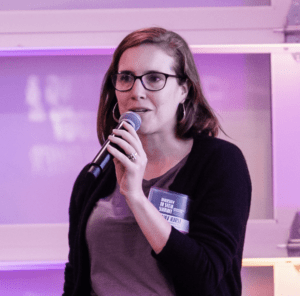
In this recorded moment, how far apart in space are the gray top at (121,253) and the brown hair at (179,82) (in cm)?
16

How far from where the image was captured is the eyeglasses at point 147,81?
1.09 metres

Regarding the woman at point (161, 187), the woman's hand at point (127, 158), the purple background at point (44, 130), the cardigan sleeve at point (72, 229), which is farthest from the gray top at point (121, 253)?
the purple background at point (44, 130)

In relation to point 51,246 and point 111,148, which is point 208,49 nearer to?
point 111,148

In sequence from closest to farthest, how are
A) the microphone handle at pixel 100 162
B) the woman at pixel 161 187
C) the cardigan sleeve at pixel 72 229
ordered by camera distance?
1. the microphone handle at pixel 100 162
2. the woman at pixel 161 187
3. the cardigan sleeve at pixel 72 229

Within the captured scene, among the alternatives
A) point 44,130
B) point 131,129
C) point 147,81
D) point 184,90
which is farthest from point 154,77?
point 44,130

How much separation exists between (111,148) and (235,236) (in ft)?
1.33

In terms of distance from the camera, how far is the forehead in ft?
3.59

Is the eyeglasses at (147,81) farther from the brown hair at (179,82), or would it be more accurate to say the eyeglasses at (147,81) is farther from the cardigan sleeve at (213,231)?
the cardigan sleeve at (213,231)

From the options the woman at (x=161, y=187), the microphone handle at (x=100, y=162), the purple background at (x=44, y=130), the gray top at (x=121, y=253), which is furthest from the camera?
the purple background at (x=44, y=130)

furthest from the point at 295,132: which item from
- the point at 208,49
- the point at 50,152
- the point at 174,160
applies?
the point at 50,152

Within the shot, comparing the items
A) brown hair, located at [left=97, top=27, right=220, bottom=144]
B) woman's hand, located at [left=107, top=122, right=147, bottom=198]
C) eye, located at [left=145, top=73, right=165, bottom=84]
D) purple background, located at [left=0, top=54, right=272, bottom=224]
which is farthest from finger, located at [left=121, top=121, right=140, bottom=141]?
purple background, located at [left=0, top=54, right=272, bottom=224]

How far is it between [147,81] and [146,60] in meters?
0.06

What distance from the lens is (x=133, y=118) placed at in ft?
3.27

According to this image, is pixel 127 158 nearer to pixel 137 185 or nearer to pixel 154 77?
pixel 137 185
